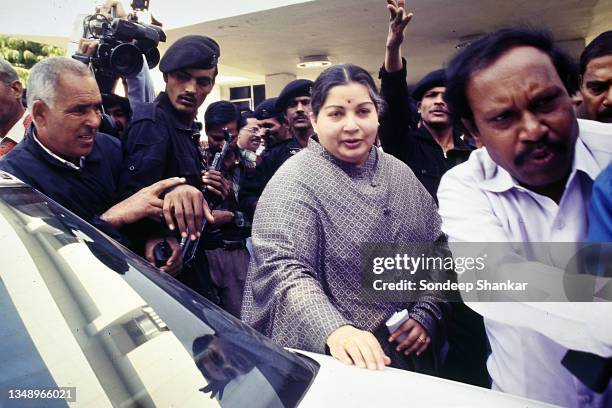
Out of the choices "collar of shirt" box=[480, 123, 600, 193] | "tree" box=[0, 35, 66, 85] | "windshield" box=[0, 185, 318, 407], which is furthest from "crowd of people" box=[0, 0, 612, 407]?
"tree" box=[0, 35, 66, 85]

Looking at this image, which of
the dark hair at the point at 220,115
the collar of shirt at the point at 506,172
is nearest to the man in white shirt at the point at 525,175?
the collar of shirt at the point at 506,172

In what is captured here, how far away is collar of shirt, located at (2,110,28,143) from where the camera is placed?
261 cm

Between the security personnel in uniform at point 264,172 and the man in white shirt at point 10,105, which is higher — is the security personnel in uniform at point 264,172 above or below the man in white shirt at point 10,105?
below

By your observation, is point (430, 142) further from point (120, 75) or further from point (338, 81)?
point (120, 75)

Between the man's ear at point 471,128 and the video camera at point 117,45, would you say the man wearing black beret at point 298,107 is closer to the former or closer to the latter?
the video camera at point 117,45

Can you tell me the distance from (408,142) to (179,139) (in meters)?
1.16

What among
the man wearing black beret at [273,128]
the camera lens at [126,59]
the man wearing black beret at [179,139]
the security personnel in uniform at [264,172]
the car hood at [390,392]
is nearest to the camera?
the car hood at [390,392]

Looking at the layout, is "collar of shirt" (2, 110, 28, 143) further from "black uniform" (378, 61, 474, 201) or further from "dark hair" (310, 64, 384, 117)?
"black uniform" (378, 61, 474, 201)

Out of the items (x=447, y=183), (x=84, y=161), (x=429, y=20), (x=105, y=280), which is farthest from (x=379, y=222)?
(x=429, y=20)

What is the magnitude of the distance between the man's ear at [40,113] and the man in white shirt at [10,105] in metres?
0.85

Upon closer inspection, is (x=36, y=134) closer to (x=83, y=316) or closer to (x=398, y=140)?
(x=83, y=316)

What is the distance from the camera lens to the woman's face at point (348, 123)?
6.07 feet

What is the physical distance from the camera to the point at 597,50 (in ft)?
6.63

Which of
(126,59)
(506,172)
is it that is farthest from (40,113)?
(506,172)
